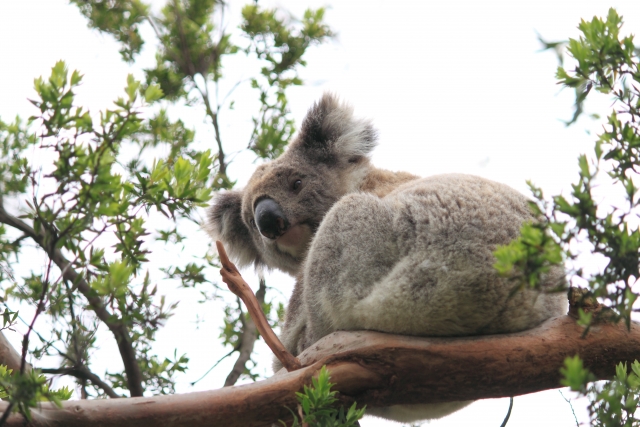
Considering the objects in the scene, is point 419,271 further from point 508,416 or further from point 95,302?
point 95,302

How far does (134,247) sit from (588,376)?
1.84 m

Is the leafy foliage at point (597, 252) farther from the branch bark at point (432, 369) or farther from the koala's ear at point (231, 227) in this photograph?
the koala's ear at point (231, 227)

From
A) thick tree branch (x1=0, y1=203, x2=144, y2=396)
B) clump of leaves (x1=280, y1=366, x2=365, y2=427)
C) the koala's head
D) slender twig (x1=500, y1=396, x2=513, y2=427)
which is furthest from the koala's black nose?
clump of leaves (x1=280, y1=366, x2=365, y2=427)

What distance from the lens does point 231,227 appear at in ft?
16.7

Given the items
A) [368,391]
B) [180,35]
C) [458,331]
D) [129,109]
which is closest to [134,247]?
[129,109]

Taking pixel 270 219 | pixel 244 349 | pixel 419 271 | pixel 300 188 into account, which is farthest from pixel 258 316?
pixel 244 349

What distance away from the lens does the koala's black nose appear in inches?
170

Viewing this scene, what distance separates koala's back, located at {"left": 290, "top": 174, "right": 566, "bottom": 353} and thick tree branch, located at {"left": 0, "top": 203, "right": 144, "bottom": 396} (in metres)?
1.07

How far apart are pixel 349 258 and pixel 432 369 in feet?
2.31

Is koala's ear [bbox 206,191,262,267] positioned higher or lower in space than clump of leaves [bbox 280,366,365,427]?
higher

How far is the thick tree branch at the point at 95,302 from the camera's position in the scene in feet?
7.69

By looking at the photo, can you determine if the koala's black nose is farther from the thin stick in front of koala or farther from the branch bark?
the branch bark

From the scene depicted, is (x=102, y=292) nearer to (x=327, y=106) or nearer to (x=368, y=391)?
(x=368, y=391)

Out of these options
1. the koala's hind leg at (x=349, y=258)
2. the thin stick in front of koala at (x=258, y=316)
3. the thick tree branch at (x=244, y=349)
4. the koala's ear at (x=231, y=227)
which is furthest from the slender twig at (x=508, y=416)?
the koala's ear at (x=231, y=227)
